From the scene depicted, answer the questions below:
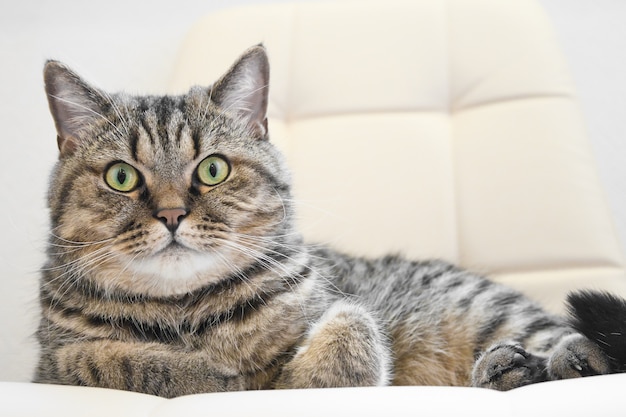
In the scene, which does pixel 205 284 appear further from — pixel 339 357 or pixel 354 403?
pixel 354 403

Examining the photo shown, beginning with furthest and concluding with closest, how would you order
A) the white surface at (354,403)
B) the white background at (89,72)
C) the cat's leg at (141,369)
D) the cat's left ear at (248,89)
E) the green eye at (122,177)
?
the white background at (89,72) < the cat's left ear at (248,89) < the green eye at (122,177) < the cat's leg at (141,369) < the white surface at (354,403)

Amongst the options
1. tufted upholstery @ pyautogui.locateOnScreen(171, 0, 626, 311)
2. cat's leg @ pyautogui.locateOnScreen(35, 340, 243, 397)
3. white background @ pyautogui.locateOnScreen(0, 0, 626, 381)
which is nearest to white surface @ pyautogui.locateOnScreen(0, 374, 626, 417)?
cat's leg @ pyautogui.locateOnScreen(35, 340, 243, 397)

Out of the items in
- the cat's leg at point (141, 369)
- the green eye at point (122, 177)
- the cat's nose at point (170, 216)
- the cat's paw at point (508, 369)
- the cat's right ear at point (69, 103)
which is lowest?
the cat's paw at point (508, 369)

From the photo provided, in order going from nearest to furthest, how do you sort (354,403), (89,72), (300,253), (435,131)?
(354,403), (300,253), (435,131), (89,72)

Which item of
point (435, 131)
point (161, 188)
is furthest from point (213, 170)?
point (435, 131)

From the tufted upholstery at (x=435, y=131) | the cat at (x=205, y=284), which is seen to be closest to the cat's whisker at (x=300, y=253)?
the cat at (x=205, y=284)

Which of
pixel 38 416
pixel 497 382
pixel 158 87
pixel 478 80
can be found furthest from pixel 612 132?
pixel 38 416

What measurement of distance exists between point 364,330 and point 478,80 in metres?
0.98

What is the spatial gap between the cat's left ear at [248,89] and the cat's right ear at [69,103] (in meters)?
0.21

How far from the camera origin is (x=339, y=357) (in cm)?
91

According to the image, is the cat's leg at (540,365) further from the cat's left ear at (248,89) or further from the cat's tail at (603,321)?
the cat's left ear at (248,89)

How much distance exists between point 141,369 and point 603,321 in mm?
664

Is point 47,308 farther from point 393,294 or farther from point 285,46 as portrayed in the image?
point 285,46

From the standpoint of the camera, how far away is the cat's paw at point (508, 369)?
905 millimetres
